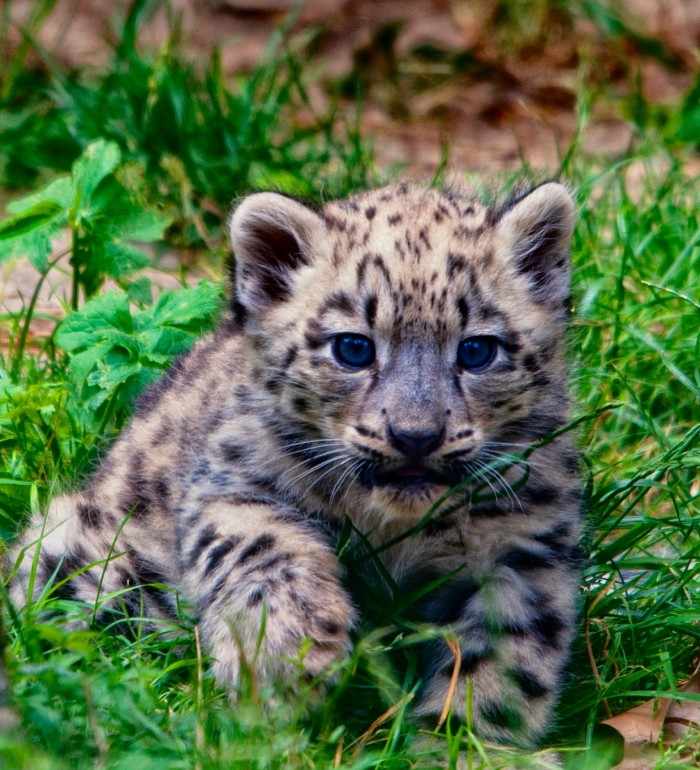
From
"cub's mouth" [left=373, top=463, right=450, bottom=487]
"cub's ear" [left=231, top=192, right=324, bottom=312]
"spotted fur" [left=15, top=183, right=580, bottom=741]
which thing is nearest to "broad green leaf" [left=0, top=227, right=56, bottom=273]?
"spotted fur" [left=15, top=183, right=580, bottom=741]

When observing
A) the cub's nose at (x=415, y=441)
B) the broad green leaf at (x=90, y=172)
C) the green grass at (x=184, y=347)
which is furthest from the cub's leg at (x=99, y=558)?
the broad green leaf at (x=90, y=172)

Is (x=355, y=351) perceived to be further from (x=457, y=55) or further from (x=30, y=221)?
(x=457, y=55)

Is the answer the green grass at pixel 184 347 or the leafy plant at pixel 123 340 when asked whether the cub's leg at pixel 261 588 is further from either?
the leafy plant at pixel 123 340

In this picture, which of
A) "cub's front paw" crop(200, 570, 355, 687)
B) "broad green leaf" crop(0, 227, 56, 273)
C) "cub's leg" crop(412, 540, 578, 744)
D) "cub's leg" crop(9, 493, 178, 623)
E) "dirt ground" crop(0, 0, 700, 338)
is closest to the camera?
"cub's front paw" crop(200, 570, 355, 687)

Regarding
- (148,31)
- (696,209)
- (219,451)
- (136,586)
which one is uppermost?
(148,31)

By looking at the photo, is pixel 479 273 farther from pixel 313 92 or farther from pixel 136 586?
pixel 313 92

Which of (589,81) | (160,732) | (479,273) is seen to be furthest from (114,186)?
(589,81)

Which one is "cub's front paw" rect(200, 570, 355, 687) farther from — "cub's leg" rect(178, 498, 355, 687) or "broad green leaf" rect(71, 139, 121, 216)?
"broad green leaf" rect(71, 139, 121, 216)
